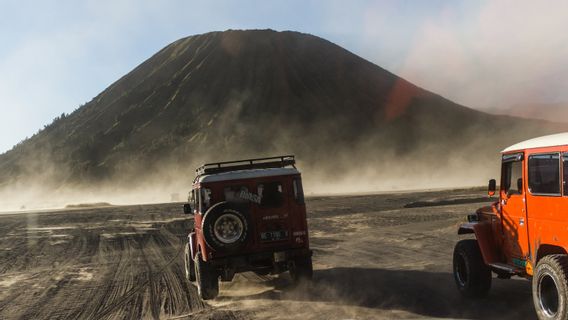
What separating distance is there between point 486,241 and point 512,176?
128 cm

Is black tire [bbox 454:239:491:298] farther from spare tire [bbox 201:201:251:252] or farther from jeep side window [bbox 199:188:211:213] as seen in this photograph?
jeep side window [bbox 199:188:211:213]

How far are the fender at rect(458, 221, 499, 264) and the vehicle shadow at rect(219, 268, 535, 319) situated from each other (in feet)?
2.56

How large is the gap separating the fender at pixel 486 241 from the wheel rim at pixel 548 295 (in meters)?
1.61

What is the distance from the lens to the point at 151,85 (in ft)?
343

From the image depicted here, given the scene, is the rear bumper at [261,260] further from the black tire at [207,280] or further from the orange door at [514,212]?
the orange door at [514,212]

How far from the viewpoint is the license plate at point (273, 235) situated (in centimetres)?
Answer: 984

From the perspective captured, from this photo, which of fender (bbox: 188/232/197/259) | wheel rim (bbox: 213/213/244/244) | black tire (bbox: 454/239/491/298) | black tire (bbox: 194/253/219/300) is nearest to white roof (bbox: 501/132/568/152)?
black tire (bbox: 454/239/491/298)

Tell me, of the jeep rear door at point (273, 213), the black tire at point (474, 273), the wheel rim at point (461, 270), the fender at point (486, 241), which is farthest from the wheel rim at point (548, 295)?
the jeep rear door at point (273, 213)

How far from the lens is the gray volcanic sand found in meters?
8.66

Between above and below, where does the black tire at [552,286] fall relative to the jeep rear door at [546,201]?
below

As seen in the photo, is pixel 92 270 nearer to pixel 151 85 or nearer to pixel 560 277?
pixel 560 277

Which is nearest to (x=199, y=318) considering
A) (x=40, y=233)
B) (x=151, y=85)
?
(x=40, y=233)

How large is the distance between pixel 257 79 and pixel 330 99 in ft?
50.9

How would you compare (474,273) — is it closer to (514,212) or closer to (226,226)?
(514,212)
